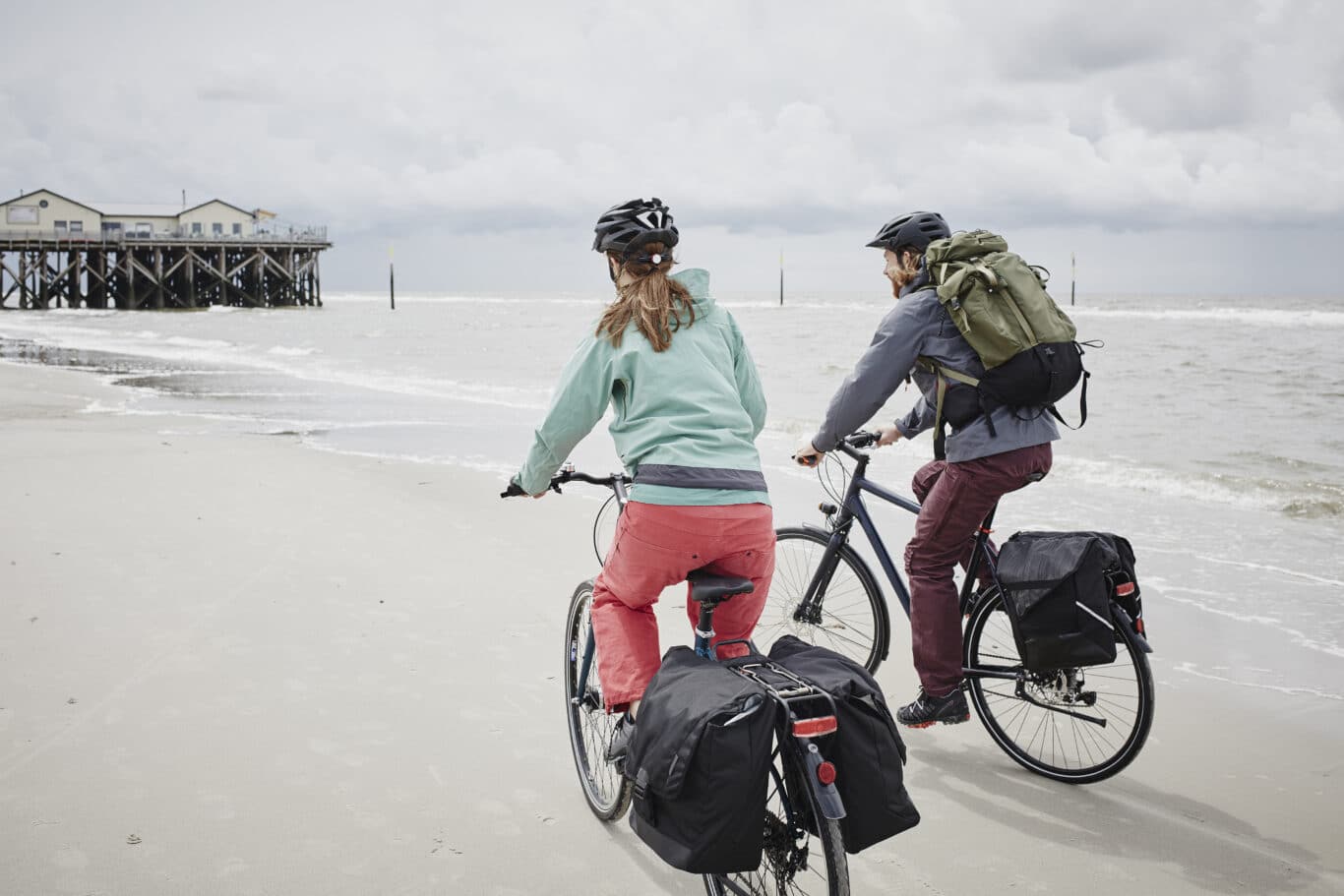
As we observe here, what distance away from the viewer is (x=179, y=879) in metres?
3.00

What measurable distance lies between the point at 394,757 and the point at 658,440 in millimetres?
1960

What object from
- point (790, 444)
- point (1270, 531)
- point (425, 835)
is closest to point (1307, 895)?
point (425, 835)

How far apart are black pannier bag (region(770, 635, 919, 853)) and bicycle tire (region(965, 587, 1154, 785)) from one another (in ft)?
5.35

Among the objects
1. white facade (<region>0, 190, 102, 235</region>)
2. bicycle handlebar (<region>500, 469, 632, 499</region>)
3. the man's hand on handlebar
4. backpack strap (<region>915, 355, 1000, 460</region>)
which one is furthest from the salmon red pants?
white facade (<region>0, 190, 102, 235</region>)

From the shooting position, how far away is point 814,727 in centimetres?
212

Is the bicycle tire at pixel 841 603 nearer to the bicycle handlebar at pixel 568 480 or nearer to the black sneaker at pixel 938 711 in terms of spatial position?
the black sneaker at pixel 938 711

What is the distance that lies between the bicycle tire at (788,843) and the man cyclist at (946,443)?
4.64 ft

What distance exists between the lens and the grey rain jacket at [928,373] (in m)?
3.42

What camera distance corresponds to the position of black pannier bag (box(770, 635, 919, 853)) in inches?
85.3

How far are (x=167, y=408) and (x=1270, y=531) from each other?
13035 mm

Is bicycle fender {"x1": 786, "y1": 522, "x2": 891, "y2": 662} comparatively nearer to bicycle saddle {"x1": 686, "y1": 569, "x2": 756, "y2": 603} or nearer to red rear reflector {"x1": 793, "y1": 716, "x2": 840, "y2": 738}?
bicycle saddle {"x1": 686, "y1": 569, "x2": 756, "y2": 603}

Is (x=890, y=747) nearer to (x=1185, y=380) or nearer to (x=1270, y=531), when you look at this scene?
(x=1270, y=531)

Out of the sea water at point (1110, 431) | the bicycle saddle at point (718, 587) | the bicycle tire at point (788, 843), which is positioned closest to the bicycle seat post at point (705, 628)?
the bicycle saddle at point (718, 587)

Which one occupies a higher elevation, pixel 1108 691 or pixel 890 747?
pixel 890 747
